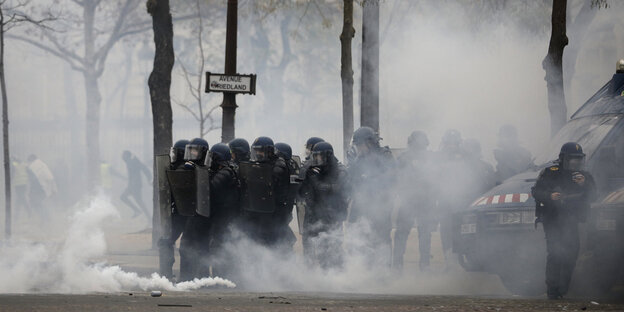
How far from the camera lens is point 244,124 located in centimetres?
5162

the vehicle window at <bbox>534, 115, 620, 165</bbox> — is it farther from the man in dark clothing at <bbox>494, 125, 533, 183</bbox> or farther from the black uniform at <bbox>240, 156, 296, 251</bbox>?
the black uniform at <bbox>240, 156, 296, 251</bbox>

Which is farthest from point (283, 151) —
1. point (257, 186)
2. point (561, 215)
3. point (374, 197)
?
point (561, 215)

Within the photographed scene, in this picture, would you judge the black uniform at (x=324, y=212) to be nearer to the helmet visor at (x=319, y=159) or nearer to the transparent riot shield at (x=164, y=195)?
the helmet visor at (x=319, y=159)

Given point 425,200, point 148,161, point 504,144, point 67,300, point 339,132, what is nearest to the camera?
point 67,300

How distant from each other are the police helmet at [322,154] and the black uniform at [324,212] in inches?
2.5

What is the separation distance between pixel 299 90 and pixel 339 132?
9.07m

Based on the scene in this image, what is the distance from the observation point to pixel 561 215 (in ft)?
31.3

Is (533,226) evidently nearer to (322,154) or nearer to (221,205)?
(322,154)

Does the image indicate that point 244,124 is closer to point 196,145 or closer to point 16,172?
point 16,172

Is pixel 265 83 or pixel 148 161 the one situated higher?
pixel 265 83

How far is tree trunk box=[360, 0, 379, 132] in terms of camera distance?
1647 cm

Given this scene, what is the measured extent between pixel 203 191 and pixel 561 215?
356cm

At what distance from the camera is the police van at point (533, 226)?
9.52 meters

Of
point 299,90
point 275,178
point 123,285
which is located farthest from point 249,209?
point 299,90
